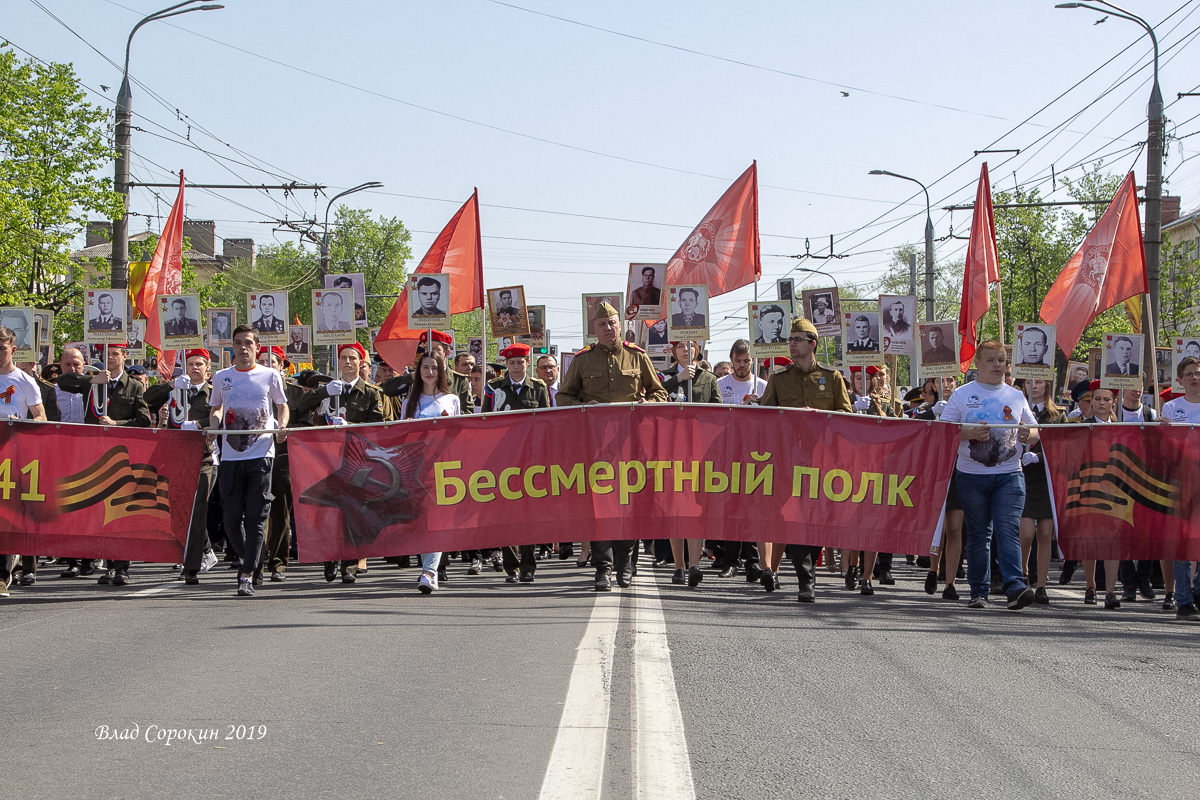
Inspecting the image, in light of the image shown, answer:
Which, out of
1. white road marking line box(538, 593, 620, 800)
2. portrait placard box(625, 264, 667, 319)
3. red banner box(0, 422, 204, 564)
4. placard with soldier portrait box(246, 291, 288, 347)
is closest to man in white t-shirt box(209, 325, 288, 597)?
red banner box(0, 422, 204, 564)

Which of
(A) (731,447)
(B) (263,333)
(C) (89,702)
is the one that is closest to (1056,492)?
(A) (731,447)

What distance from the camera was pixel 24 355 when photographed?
49.2ft

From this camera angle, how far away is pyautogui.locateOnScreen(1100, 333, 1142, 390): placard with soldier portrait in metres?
14.8

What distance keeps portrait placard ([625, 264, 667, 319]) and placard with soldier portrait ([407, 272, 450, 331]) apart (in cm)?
248

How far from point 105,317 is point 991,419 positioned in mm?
10753

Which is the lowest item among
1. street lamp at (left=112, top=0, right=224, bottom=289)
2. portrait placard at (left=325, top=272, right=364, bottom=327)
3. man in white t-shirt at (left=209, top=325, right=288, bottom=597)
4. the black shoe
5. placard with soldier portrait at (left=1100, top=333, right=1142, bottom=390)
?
the black shoe

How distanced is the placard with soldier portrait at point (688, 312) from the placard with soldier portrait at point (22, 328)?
760cm

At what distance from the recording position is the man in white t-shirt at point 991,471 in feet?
32.5

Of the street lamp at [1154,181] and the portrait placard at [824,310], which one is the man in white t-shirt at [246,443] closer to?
the portrait placard at [824,310]

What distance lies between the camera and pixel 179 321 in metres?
16.3

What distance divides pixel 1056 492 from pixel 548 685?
5932mm

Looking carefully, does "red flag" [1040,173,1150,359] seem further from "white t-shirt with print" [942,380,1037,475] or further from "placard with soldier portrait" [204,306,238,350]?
"placard with soldier portrait" [204,306,238,350]

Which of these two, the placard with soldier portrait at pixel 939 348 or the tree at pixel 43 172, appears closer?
the placard with soldier portrait at pixel 939 348

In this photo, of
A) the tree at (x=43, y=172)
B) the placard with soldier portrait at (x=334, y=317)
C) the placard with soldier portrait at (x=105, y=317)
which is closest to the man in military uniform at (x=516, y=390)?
the placard with soldier portrait at (x=334, y=317)
